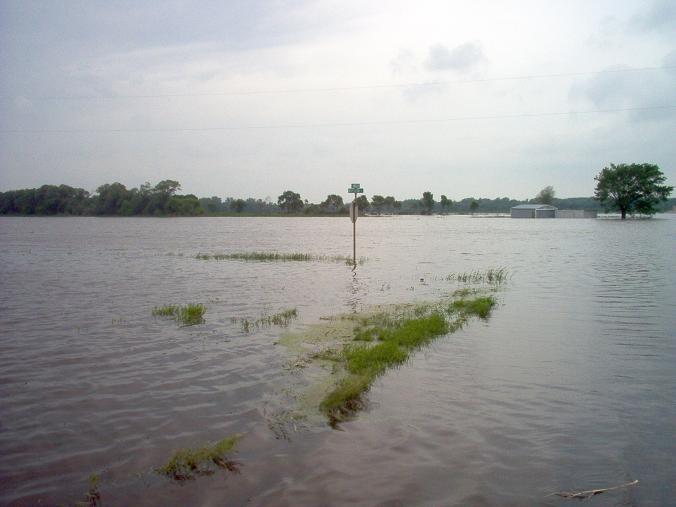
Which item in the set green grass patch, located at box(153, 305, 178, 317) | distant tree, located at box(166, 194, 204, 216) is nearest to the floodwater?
green grass patch, located at box(153, 305, 178, 317)

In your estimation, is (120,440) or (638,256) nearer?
(120,440)

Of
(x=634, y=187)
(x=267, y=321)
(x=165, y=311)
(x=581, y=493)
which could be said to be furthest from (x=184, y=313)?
(x=634, y=187)

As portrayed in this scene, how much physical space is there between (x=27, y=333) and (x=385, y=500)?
10.5m

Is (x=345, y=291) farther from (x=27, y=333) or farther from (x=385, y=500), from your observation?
(x=385, y=500)

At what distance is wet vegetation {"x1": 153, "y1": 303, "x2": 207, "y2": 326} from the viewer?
1373cm

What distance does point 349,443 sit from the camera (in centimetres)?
656

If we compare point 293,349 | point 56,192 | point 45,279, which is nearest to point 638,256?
point 293,349

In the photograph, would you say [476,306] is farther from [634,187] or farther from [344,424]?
[634,187]

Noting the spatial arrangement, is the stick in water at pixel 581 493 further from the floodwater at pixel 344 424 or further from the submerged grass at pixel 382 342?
the submerged grass at pixel 382 342

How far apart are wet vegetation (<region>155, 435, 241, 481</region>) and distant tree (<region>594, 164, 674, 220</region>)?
148534 millimetres

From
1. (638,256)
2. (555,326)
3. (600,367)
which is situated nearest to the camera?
(600,367)

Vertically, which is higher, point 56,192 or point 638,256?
point 56,192

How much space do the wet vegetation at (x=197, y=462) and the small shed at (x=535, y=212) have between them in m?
176

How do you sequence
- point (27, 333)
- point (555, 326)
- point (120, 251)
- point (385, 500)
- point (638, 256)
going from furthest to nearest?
point (120, 251), point (638, 256), point (555, 326), point (27, 333), point (385, 500)
